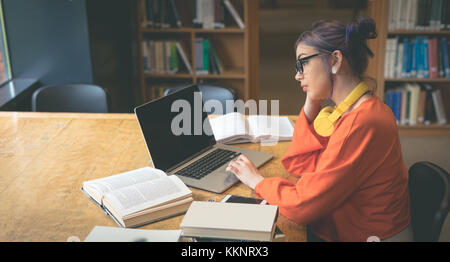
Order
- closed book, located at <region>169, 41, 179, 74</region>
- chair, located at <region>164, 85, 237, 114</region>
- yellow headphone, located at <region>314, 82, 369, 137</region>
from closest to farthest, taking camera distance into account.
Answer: yellow headphone, located at <region>314, 82, 369, 137</region>, chair, located at <region>164, 85, 237, 114</region>, closed book, located at <region>169, 41, 179, 74</region>

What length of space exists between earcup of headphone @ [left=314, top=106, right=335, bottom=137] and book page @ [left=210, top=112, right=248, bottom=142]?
39cm

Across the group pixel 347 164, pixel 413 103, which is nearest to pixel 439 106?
pixel 413 103

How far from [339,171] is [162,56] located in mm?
2896

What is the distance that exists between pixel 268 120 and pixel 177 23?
201 centimetres

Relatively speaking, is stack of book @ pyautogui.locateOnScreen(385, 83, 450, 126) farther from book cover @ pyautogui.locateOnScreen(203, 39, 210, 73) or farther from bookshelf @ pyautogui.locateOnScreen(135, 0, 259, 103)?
book cover @ pyautogui.locateOnScreen(203, 39, 210, 73)

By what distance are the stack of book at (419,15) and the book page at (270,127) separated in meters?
1.95

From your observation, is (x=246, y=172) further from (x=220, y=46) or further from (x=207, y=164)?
(x=220, y=46)

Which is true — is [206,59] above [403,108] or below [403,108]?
above

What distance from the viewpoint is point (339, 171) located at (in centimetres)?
143

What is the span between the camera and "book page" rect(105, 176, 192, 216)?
4.81ft

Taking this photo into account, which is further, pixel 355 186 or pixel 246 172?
pixel 246 172

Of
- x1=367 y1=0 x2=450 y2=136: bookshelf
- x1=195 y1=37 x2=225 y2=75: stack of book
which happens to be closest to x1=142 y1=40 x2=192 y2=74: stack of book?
x1=195 y1=37 x2=225 y2=75: stack of book

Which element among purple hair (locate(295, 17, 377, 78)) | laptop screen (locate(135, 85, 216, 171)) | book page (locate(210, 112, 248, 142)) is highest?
purple hair (locate(295, 17, 377, 78))

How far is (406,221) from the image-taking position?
1608 mm
